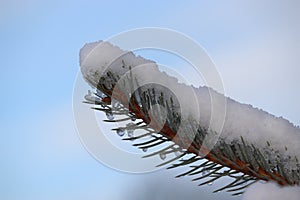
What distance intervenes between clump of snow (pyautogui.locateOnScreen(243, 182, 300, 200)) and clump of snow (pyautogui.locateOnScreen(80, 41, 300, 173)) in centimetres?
4

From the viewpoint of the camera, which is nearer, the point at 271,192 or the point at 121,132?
the point at 271,192

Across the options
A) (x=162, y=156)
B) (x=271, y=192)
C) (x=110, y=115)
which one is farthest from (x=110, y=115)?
(x=271, y=192)

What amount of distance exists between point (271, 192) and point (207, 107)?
0.44 feet

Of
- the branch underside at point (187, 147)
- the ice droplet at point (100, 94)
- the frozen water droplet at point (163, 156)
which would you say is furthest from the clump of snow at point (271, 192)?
the ice droplet at point (100, 94)

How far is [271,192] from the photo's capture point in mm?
448

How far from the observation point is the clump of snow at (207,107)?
49cm

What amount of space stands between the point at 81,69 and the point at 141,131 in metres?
0.13

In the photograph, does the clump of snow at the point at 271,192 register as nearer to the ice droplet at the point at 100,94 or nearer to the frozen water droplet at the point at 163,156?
the frozen water droplet at the point at 163,156

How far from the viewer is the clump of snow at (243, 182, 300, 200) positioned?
0.43 meters

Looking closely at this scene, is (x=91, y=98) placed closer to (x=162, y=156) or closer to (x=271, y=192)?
(x=162, y=156)

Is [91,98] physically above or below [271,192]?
above

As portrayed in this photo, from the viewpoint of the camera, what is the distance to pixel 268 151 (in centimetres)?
50

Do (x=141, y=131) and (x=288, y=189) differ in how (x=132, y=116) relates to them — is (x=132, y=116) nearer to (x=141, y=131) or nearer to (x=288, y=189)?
(x=141, y=131)

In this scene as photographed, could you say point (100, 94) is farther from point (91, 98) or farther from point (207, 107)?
point (207, 107)
